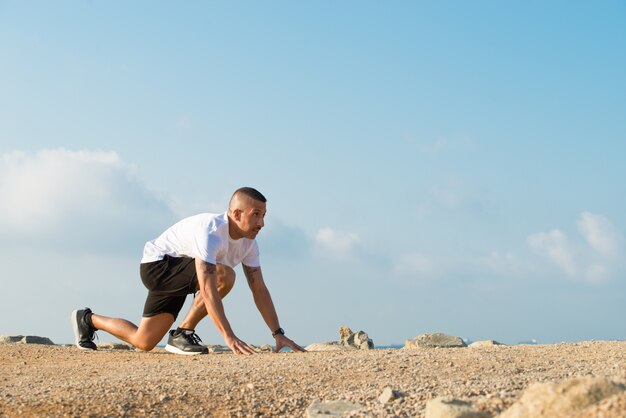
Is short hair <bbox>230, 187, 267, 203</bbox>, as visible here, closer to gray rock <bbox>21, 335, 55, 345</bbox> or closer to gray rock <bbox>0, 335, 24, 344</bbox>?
gray rock <bbox>21, 335, 55, 345</bbox>

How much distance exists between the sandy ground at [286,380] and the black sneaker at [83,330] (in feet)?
4.84

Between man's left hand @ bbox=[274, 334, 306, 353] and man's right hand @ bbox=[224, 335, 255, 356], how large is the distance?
493mm

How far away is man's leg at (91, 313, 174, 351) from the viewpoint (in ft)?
28.0

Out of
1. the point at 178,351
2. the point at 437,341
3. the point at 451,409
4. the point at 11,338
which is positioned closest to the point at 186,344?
the point at 178,351

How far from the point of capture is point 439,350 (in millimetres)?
7367

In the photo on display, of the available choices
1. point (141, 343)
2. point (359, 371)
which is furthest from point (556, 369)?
point (141, 343)

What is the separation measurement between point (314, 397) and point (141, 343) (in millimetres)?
3707

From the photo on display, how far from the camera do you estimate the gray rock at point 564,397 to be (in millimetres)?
3660

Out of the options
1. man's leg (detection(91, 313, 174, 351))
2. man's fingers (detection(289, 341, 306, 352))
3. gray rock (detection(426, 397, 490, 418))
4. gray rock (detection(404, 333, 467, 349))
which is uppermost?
gray rock (detection(404, 333, 467, 349))

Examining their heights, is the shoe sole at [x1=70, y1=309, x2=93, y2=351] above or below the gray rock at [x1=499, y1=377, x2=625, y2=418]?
above

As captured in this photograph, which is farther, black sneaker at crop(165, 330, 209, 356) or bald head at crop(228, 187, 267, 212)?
black sneaker at crop(165, 330, 209, 356)

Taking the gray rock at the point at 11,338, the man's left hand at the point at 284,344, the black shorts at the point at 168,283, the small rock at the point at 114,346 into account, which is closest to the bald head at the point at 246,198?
the black shorts at the point at 168,283

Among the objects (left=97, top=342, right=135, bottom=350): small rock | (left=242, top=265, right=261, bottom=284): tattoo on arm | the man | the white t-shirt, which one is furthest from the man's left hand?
(left=97, top=342, right=135, bottom=350): small rock

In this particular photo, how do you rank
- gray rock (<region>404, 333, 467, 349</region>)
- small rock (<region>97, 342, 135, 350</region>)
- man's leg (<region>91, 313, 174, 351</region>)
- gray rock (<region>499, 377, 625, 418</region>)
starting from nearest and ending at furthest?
1. gray rock (<region>499, 377, 625, 418</region>)
2. man's leg (<region>91, 313, 174, 351</region>)
3. gray rock (<region>404, 333, 467, 349</region>)
4. small rock (<region>97, 342, 135, 350</region>)
